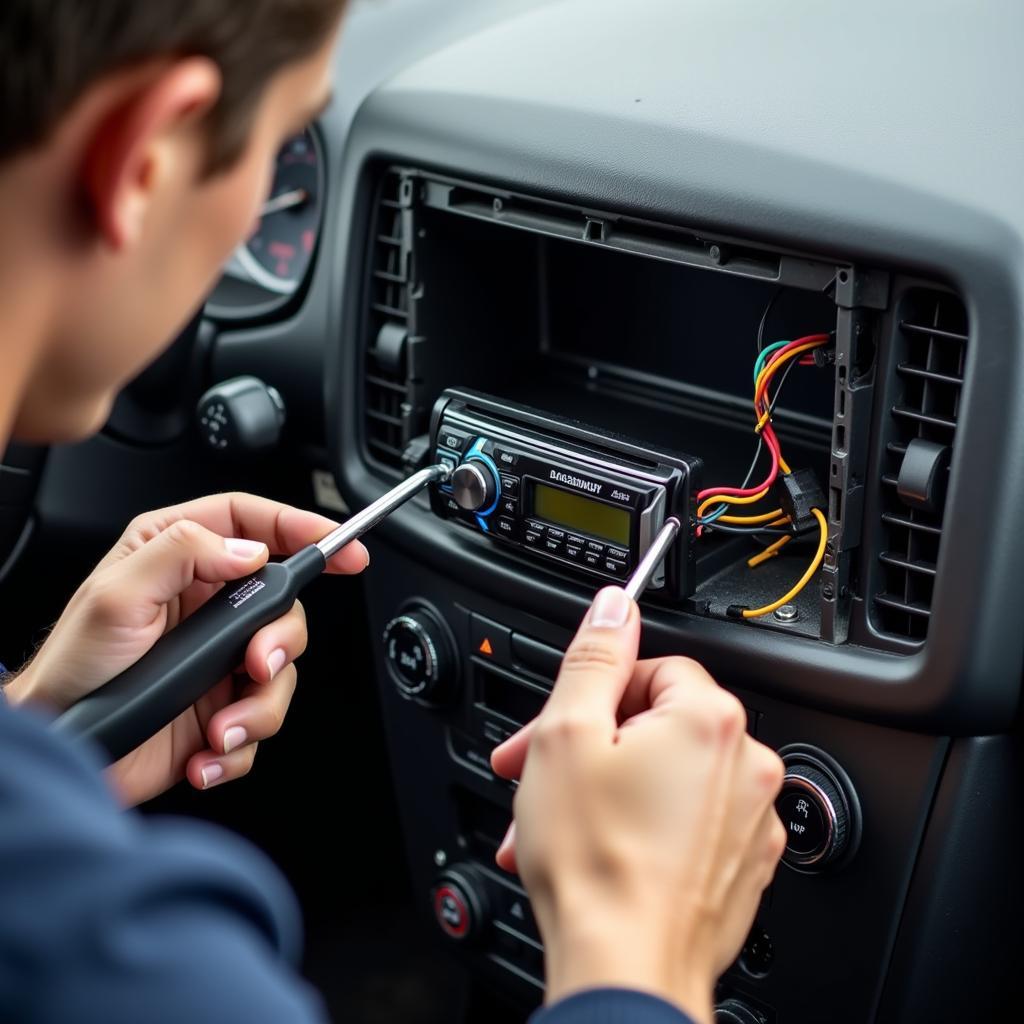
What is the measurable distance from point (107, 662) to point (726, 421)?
1.90 feet

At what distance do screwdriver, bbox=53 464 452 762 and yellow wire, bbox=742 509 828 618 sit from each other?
1.02 ft

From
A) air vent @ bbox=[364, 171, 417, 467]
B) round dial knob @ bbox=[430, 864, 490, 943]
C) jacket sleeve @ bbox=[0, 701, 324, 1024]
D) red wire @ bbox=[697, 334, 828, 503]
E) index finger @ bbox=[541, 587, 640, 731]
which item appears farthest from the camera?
round dial knob @ bbox=[430, 864, 490, 943]

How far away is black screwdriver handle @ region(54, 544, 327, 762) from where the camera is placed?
0.92 m

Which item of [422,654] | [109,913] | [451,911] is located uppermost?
[109,913]

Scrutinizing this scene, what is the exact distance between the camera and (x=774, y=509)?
3.71 ft

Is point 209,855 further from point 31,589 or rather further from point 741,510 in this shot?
point 31,589

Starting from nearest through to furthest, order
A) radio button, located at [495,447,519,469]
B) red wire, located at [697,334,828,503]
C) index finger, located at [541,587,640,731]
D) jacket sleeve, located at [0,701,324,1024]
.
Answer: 1. jacket sleeve, located at [0,701,324,1024]
2. index finger, located at [541,587,640,731]
3. red wire, located at [697,334,828,503]
4. radio button, located at [495,447,519,469]

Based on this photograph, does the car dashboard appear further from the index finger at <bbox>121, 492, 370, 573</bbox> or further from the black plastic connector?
the index finger at <bbox>121, 492, 370, 573</bbox>

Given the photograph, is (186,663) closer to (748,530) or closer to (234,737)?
(234,737)

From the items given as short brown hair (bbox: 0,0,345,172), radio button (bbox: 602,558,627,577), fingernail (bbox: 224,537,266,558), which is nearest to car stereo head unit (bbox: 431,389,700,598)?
radio button (bbox: 602,558,627,577)

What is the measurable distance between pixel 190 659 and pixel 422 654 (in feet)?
1.37

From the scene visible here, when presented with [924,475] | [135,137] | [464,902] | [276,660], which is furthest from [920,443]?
[464,902]

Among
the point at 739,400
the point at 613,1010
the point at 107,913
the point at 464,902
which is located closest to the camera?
the point at 107,913

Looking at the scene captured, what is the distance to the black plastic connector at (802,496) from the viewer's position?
3.41ft
